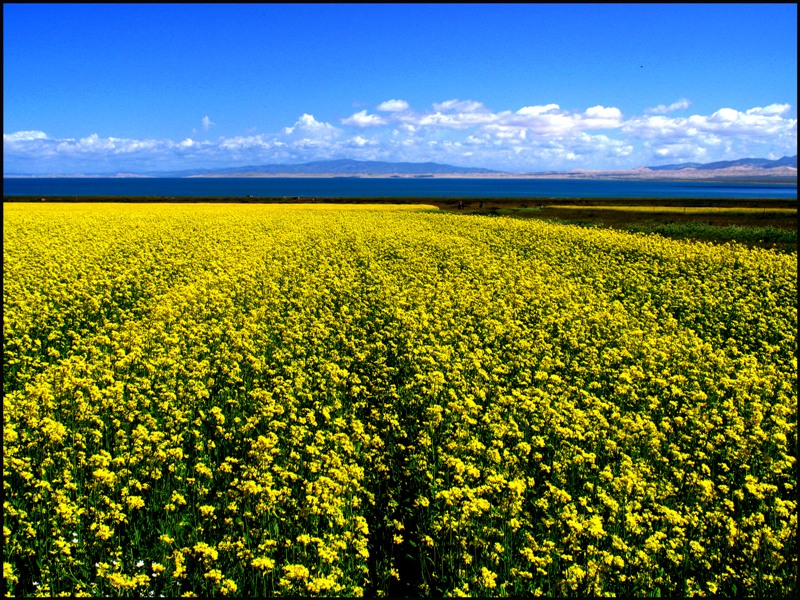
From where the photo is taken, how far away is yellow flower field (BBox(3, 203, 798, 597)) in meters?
5.06

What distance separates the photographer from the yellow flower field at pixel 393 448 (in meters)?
5.06

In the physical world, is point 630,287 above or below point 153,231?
below

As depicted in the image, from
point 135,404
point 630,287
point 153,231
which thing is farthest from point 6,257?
point 630,287

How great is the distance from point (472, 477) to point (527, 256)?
19.4 meters

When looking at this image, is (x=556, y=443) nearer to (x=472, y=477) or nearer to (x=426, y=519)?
(x=472, y=477)

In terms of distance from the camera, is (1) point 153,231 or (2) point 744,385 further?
(1) point 153,231

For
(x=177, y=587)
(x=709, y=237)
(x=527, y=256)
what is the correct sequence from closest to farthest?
1. (x=177, y=587)
2. (x=527, y=256)
3. (x=709, y=237)

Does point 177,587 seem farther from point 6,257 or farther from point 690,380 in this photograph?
point 6,257

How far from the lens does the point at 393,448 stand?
7.16 meters

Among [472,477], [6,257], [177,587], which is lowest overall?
[177,587]

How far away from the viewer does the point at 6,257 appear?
733 inches

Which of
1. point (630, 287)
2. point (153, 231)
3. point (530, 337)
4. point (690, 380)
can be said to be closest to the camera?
point (690, 380)

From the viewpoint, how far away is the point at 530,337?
37.2 feet

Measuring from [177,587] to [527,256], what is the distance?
69.9 ft
